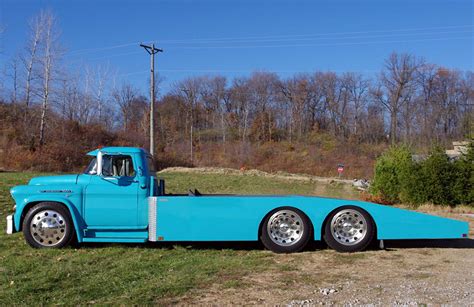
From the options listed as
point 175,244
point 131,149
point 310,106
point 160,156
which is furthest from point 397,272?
point 310,106

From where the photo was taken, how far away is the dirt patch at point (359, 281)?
5.39m

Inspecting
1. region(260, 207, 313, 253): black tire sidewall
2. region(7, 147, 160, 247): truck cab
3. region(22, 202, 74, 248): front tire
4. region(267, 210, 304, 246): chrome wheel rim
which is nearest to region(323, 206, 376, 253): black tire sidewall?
region(260, 207, 313, 253): black tire sidewall

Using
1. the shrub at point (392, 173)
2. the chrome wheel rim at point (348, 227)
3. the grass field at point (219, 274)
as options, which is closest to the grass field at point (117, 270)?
the grass field at point (219, 274)

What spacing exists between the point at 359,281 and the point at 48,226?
499cm

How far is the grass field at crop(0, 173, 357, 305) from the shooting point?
5488 mm

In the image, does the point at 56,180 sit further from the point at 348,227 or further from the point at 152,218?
the point at 348,227

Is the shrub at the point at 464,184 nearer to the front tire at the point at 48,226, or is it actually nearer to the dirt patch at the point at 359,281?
the dirt patch at the point at 359,281

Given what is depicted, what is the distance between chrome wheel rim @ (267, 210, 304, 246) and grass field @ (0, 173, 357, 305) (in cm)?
31

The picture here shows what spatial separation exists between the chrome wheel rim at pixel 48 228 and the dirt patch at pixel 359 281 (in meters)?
3.38

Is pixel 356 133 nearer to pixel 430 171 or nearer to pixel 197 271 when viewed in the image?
pixel 430 171

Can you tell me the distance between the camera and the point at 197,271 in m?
6.65

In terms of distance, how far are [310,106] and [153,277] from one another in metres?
75.5

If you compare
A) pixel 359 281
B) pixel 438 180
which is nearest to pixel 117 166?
pixel 359 281

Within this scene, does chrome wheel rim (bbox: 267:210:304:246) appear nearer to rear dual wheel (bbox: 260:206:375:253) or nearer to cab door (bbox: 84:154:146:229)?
rear dual wheel (bbox: 260:206:375:253)
